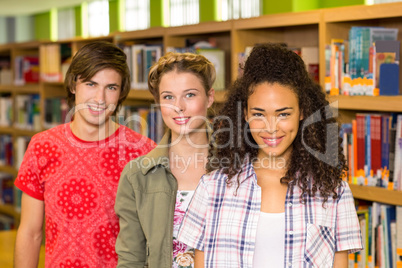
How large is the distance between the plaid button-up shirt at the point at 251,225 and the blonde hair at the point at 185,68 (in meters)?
0.39

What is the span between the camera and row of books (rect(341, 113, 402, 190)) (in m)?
2.36

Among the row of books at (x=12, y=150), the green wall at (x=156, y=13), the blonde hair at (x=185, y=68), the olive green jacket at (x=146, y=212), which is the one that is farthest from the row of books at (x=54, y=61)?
the olive green jacket at (x=146, y=212)

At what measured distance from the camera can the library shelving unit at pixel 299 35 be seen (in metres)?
2.35

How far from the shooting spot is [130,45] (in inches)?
158

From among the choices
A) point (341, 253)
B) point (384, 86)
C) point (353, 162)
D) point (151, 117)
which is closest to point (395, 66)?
point (384, 86)

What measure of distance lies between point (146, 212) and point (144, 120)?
7.43ft

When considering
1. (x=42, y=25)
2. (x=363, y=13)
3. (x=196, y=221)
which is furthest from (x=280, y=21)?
(x=42, y=25)

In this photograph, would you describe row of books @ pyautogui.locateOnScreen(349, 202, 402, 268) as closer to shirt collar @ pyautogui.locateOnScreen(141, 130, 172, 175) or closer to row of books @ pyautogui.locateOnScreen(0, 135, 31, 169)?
shirt collar @ pyautogui.locateOnScreen(141, 130, 172, 175)

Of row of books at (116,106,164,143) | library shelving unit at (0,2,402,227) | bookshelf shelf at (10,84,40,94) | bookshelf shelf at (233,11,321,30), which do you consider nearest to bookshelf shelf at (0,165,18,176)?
bookshelf shelf at (10,84,40,94)

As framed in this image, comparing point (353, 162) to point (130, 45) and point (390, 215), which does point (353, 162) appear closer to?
point (390, 215)

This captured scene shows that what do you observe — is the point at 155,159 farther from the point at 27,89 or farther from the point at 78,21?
the point at 78,21

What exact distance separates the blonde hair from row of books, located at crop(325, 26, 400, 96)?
2.91ft

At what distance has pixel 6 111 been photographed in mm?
6051

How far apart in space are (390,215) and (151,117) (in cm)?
187
